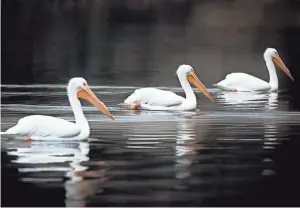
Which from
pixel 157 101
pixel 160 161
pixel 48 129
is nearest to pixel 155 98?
pixel 157 101

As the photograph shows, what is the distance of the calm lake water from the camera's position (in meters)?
8.17

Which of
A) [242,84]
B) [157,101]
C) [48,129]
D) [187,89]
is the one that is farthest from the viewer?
[242,84]

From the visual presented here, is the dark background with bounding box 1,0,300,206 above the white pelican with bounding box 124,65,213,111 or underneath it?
above

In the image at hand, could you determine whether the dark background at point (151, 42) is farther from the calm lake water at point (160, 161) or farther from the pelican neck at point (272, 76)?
the pelican neck at point (272, 76)

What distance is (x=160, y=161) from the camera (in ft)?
31.4

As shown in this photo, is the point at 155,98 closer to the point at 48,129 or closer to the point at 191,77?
the point at 191,77

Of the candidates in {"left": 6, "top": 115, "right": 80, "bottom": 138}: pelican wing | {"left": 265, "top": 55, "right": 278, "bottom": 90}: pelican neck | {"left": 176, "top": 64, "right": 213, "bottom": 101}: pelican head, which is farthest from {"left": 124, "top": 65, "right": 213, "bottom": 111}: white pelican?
{"left": 265, "top": 55, "right": 278, "bottom": 90}: pelican neck

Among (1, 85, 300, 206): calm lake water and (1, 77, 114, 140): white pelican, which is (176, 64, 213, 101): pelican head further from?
(1, 77, 114, 140): white pelican

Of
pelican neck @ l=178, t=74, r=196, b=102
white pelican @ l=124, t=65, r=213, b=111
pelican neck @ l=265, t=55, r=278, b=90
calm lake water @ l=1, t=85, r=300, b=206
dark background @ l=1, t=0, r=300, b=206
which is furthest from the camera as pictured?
dark background @ l=1, t=0, r=300, b=206

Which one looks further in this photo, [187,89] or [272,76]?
[272,76]

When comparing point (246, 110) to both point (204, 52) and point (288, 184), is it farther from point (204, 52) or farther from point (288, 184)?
point (204, 52)

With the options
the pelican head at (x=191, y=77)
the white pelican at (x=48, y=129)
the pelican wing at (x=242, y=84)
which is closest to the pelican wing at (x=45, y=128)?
the white pelican at (x=48, y=129)

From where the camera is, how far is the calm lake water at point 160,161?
817 centimetres

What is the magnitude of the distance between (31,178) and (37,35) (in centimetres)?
2403
